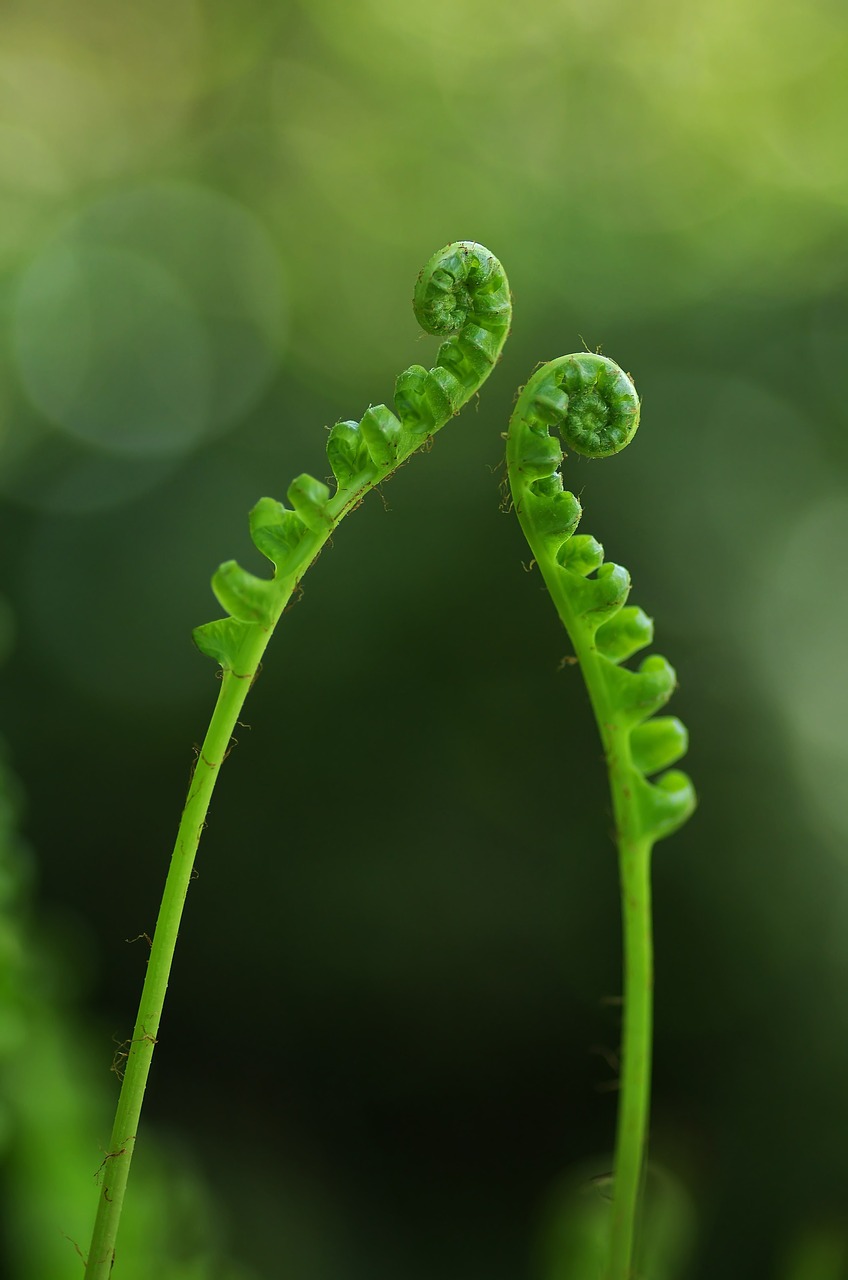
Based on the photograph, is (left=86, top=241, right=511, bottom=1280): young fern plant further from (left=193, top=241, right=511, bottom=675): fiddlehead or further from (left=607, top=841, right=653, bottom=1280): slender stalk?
(left=607, top=841, right=653, bottom=1280): slender stalk

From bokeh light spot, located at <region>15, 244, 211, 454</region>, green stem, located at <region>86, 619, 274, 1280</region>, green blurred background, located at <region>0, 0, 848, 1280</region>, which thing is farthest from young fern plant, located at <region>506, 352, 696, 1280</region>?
bokeh light spot, located at <region>15, 244, 211, 454</region>

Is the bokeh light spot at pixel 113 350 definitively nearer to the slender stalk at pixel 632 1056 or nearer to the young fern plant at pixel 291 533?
the young fern plant at pixel 291 533

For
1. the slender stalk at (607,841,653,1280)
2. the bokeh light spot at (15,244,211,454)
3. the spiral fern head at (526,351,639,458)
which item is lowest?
the slender stalk at (607,841,653,1280)

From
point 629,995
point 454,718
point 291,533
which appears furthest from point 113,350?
point 629,995

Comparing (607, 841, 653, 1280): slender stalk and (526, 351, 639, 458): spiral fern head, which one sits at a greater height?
(526, 351, 639, 458): spiral fern head

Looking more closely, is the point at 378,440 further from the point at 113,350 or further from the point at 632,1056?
the point at 113,350

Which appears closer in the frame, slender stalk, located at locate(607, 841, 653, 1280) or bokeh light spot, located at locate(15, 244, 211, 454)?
slender stalk, located at locate(607, 841, 653, 1280)

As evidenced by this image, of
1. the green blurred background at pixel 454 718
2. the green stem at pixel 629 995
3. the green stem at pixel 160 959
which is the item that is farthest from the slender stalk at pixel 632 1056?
the green blurred background at pixel 454 718
